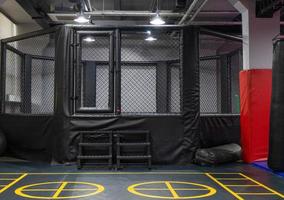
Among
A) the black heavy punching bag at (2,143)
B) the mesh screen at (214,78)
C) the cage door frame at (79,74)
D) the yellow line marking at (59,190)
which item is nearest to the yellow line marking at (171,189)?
the yellow line marking at (59,190)

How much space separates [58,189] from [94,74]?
22.8 feet

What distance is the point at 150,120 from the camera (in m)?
7.55

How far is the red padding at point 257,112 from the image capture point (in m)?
7.69

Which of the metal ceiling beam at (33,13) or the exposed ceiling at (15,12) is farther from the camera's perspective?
the exposed ceiling at (15,12)

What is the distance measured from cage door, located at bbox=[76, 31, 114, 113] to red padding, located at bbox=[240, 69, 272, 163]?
2868 millimetres

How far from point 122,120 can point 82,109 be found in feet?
2.79

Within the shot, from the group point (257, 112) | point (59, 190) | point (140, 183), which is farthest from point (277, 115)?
point (59, 190)

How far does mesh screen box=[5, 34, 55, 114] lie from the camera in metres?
9.55

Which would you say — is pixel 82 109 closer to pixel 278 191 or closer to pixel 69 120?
pixel 69 120

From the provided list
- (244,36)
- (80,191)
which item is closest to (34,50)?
(244,36)

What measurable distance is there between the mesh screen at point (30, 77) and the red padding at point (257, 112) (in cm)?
520

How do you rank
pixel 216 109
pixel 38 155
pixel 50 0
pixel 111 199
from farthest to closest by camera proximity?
pixel 216 109, pixel 50 0, pixel 38 155, pixel 111 199

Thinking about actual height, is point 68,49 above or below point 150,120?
above

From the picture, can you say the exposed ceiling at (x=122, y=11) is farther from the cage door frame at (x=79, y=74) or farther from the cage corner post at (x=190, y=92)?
the cage door frame at (x=79, y=74)
